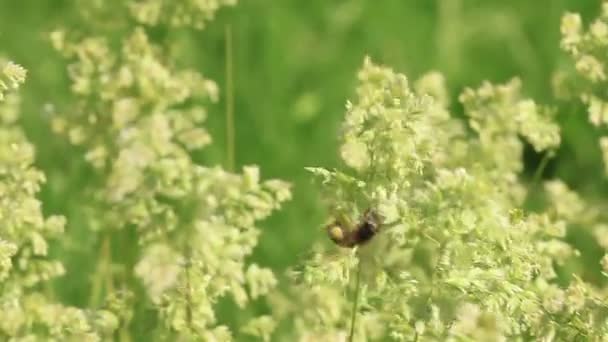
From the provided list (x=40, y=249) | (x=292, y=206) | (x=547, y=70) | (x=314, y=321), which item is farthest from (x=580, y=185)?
(x=40, y=249)

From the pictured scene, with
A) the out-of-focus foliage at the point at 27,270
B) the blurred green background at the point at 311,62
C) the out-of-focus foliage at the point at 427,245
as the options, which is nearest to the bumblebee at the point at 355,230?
the out-of-focus foliage at the point at 427,245

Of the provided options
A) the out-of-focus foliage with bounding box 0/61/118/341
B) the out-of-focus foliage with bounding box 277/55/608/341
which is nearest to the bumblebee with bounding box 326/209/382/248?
the out-of-focus foliage with bounding box 277/55/608/341

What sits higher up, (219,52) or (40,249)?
(219,52)

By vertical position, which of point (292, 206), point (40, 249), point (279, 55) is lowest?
point (40, 249)

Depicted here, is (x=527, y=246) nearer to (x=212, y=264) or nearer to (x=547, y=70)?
(x=212, y=264)

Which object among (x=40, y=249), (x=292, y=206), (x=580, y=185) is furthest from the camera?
(x=580, y=185)
